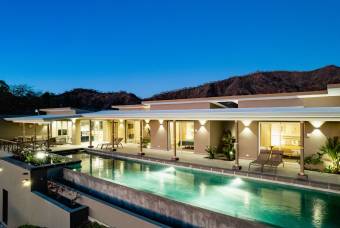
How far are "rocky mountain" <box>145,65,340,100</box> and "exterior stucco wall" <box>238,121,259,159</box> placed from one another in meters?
48.6

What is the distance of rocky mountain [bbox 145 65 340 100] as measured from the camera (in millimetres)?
57125

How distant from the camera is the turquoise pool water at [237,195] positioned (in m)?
6.97

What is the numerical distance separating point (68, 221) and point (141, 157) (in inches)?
255

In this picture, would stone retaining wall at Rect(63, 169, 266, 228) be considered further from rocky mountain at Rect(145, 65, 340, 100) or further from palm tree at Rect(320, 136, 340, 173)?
rocky mountain at Rect(145, 65, 340, 100)

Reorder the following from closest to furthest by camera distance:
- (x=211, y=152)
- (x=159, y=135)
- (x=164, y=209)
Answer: (x=164, y=209) < (x=211, y=152) < (x=159, y=135)

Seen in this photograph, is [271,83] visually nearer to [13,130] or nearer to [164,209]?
[13,130]

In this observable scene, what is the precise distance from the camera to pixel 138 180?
10.9 meters

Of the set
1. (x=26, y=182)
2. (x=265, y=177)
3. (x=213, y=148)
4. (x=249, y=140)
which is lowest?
(x=26, y=182)

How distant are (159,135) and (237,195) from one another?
952cm

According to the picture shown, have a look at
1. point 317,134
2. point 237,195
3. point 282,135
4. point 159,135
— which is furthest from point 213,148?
point 237,195

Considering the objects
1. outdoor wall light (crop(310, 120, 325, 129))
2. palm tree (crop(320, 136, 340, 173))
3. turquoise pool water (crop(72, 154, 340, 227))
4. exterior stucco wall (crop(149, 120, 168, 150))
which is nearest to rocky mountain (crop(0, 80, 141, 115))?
exterior stucco wall (crop(149, 120, 168, 150))

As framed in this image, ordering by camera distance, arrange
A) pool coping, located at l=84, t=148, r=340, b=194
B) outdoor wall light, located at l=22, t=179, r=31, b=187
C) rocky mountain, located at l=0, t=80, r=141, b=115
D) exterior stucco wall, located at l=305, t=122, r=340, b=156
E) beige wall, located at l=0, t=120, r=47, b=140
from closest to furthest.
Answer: pool coping, located at l=84, t=148, r=340, b=194, outdoor wall light, located at l=22, t=179, r=31, b=187, exterior stucco wall, located at l=305, t=122, r=340, b=156, beige wall, located at l=0, t=120, r=47, b=140, rocky mountain, located at l=0, t=80, r=141, b=115

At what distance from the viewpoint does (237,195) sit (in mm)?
8703

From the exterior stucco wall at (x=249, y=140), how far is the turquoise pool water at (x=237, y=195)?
10.6 feet
